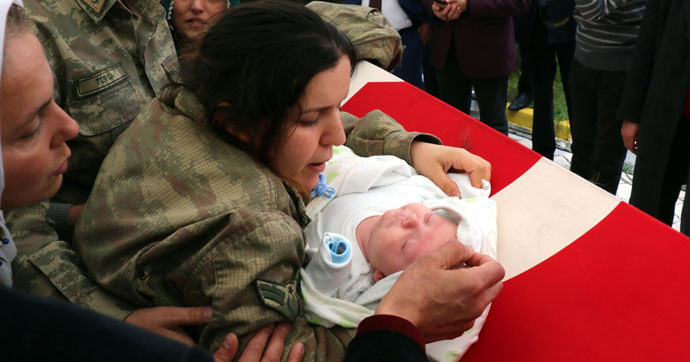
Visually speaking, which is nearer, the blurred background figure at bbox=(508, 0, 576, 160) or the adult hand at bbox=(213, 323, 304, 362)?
the adult hand at bbox=(213, 323, 304, 362)

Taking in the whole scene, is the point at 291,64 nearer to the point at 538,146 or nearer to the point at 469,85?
the point at 469,85

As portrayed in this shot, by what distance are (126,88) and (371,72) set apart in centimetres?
99

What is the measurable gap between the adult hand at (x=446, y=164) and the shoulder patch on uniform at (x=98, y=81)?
0.85m

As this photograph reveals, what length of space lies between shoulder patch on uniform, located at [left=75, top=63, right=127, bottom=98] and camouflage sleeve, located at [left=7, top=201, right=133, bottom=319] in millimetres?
365

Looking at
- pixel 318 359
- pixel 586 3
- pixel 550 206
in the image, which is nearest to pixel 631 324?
pixel 550 206

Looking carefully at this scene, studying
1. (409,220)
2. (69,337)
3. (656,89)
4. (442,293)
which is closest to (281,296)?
(442,293)

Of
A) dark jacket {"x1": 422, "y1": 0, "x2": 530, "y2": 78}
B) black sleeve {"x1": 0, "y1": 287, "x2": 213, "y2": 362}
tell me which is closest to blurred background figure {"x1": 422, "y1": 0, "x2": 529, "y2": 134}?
dark jacket {"x1": 422, "y1": 0, "x2": 530, "y2": 78}

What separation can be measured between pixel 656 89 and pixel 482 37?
110 cm

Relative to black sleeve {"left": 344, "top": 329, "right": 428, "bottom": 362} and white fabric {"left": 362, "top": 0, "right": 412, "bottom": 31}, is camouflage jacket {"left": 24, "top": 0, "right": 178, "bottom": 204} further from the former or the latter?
white fabric {"left": 362, "top": 0, "right": 412, "bottom": 31}

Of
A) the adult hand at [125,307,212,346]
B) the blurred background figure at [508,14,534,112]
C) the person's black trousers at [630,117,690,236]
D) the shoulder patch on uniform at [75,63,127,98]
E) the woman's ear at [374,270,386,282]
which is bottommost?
the blurred background figure at [508,14,534,112]

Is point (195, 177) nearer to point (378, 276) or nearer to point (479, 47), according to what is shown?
point (378, 276)

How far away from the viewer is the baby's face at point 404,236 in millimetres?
1382

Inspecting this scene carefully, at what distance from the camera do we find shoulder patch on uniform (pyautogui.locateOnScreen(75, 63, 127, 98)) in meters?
1.49

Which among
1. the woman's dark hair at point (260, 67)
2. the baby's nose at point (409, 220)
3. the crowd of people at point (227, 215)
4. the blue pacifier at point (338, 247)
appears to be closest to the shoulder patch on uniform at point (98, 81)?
the crowd of people at point (227, 215)
